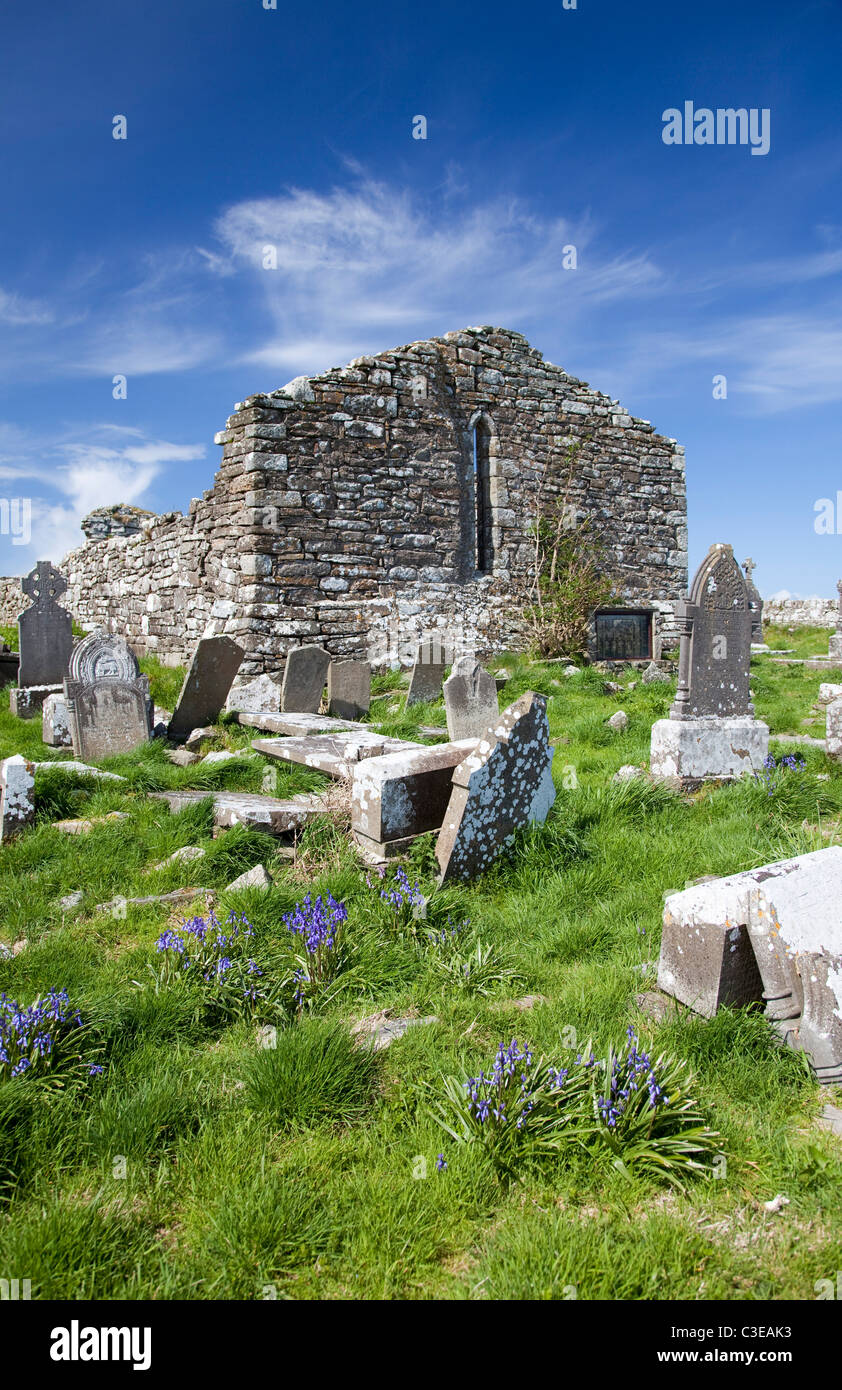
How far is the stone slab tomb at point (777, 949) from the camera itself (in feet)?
9.12

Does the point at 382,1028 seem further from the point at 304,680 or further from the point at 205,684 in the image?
the point at 304,680

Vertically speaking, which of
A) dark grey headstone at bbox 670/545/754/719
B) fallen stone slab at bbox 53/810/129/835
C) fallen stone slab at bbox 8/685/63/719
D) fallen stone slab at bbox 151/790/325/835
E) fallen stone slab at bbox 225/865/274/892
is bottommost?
fallen stone slab at bbox 225/865/274/892

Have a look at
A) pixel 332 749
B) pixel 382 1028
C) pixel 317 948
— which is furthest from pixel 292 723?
pixel 382 1028

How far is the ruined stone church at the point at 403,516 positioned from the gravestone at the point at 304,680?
1644 millimetres

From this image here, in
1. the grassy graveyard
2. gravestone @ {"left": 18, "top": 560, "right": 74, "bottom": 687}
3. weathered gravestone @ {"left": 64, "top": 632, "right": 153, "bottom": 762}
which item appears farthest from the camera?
gravestone @ {"left": 18, "top": 560, "right": 74, "bottom": 687}

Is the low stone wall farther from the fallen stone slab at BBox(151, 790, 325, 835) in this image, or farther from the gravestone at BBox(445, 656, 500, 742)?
the fallen stone slab at BBox(151, 790, 325, 835)

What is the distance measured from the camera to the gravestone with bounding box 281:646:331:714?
9492mm

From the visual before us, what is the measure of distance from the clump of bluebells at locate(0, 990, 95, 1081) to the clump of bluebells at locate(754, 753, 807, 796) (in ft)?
15.1

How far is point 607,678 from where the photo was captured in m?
12.1

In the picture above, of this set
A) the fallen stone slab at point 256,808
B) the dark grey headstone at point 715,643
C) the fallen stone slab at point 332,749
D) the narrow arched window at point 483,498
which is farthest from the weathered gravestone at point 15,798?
the narrow arched window at point 483,498

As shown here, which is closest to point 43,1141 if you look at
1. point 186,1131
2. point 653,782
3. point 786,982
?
point 186,1131

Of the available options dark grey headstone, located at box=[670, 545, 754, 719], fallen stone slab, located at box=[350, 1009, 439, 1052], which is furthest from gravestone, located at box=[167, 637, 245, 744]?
fallen stone slab, located at box=[350, 1009, 439, 1052]

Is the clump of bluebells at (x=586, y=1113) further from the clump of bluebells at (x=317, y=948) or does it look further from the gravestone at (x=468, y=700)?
the gravestone at (x=468, y=700)

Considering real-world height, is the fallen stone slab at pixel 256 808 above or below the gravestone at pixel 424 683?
below
